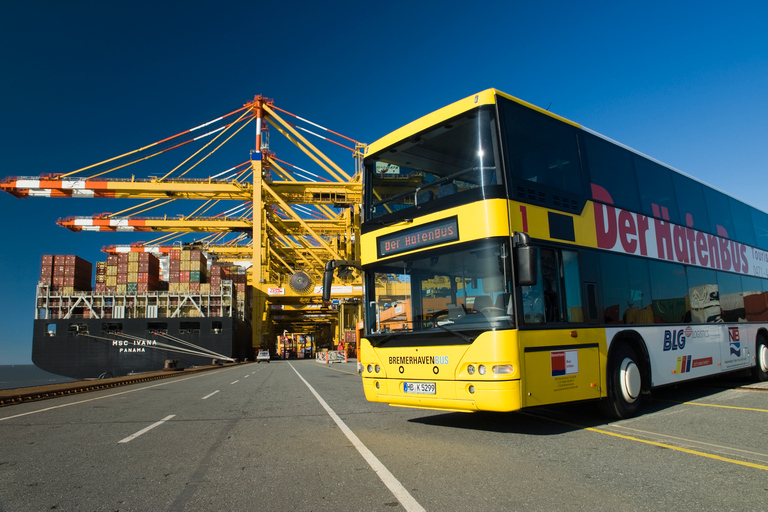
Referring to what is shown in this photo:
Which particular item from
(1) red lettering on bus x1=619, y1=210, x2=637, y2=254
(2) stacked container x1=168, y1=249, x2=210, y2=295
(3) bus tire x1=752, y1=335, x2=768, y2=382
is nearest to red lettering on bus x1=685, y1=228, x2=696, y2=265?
(1) red lettering on bus x1=619, y1=210, x2=637, y2=254

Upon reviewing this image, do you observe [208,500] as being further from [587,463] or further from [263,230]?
[263,230]

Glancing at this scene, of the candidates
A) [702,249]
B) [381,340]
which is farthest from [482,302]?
[702,249]

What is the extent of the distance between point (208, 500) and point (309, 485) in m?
0.72

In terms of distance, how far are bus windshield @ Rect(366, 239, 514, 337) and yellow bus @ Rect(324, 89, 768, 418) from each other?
16 mm

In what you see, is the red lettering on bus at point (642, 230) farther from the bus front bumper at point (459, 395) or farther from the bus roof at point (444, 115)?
the bus front bumper at point (459, 395)

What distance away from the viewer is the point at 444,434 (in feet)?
19.1

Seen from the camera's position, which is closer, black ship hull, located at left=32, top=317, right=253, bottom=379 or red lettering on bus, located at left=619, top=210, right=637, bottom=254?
red lettering on bus, located at left=619, top=210, right=637, bottom=254

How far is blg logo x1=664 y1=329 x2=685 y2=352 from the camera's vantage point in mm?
7211

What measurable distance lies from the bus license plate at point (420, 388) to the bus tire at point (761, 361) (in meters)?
8.07

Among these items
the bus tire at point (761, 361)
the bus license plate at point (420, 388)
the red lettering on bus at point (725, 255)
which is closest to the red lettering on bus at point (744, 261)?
the red lettering on bus at point (725, 255)

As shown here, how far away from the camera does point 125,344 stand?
3606cm

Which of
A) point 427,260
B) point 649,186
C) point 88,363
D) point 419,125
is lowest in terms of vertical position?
point 88,363

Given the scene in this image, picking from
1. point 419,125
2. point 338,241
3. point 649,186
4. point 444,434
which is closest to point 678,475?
point 444,434

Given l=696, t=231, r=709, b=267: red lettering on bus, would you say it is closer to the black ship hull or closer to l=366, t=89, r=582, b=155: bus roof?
l=366, t=89, r=582, b=155: bus roof
